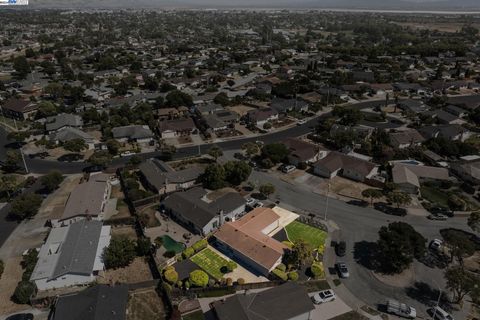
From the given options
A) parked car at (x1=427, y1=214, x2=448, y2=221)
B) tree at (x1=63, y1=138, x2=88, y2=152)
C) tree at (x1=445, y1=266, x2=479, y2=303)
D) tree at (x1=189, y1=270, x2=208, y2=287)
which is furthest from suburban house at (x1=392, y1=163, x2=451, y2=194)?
tree at (x1=63, y1=138, x2=88, y2=152)

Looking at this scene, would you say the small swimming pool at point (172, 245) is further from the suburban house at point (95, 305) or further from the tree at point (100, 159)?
the tree at point (100, 159)

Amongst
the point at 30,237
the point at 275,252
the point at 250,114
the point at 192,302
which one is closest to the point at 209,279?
the point at 192,302

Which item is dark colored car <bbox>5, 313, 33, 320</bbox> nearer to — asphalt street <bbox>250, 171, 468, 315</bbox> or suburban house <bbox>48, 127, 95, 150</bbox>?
asphalt street <bbox>250, 171, 468, 315</bbox>

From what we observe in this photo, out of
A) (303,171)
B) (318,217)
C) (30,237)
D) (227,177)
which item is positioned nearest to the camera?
(30,237)

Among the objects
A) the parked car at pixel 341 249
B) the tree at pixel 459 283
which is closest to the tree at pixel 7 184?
the parked car at pixel 341 249

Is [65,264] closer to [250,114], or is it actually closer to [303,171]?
[303,171]
